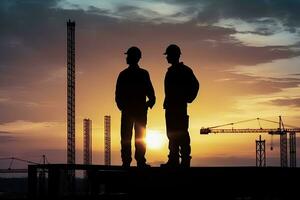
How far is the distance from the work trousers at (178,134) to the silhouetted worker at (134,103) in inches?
31.8

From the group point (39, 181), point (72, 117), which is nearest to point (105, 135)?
point (72, 117)

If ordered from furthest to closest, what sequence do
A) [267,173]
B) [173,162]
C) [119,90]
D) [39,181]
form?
[39,181]
[119,90]
[173,162]
[267,173]

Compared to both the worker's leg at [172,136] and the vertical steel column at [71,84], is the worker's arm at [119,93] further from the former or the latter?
the vertical steel column at [71,84]

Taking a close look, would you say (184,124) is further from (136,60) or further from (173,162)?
(136,60)

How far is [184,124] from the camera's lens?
47.6 ft

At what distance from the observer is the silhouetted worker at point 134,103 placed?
49.1ft

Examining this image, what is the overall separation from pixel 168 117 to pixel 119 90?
1.49 meters

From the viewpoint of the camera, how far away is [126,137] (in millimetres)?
15203

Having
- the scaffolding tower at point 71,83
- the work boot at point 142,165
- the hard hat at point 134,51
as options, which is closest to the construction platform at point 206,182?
the work boot at point 142,165

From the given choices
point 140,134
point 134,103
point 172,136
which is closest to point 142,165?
point 140,134

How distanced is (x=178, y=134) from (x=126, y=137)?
1.46 meters

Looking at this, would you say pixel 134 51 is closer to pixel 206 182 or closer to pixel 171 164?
pixel 171 164

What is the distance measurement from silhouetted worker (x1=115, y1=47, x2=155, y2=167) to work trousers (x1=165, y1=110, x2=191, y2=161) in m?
0.81

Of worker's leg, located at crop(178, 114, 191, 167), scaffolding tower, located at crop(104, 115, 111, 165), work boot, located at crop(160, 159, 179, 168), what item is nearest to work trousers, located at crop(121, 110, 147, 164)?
work boot, located at crop(160, 159, 179, 168)
